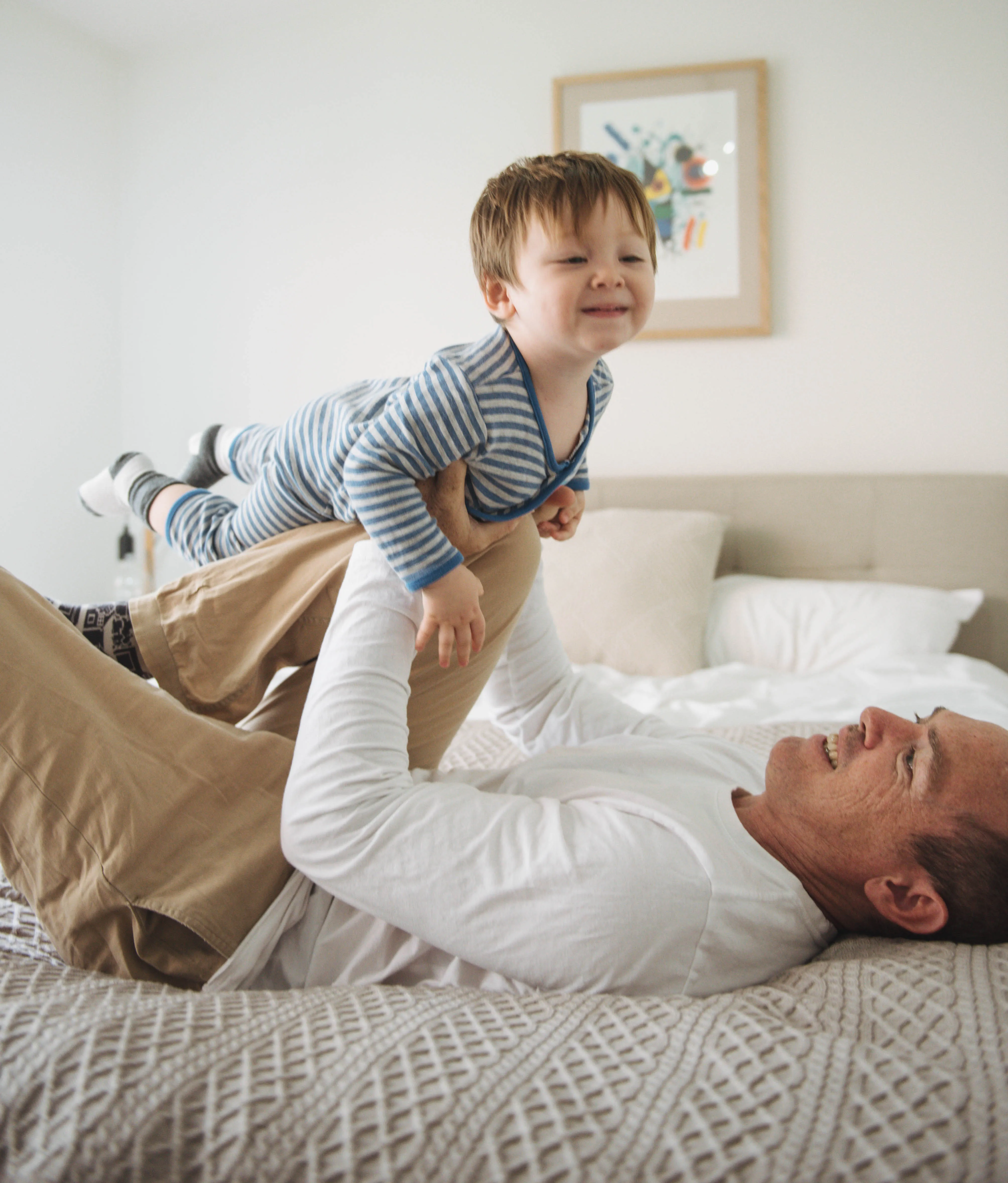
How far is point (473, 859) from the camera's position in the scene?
Result: 0.78 meters

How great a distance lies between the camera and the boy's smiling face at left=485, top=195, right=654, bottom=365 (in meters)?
1.05

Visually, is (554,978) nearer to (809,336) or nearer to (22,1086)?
(22,1086)

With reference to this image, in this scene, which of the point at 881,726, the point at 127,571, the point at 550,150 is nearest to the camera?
the point at 881,726

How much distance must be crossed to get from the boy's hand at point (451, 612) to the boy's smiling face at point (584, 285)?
1.03 ft

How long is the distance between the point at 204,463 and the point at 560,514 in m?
0.66

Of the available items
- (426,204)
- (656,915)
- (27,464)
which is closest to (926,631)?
(656,915)

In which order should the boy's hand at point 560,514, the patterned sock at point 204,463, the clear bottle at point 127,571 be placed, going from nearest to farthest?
the boy's hand at point 560,514 < the patterned sock at point 204,463 < the clear bottle at point 127,571

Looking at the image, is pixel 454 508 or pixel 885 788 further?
pixel 454 508

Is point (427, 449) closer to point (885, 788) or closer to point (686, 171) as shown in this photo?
point (885, 788)

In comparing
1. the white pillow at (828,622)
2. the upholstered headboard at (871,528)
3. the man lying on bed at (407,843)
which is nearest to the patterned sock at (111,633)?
the man lying on bed at (407,843)

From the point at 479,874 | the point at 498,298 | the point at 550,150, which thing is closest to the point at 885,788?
the point at 479,874

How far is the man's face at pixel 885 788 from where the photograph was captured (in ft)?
2.66

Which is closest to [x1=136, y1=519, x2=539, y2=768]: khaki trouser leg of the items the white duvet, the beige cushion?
the white duvet

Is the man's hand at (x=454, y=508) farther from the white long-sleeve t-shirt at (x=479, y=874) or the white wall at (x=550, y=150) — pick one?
the white wall at (x=550, y=150)
